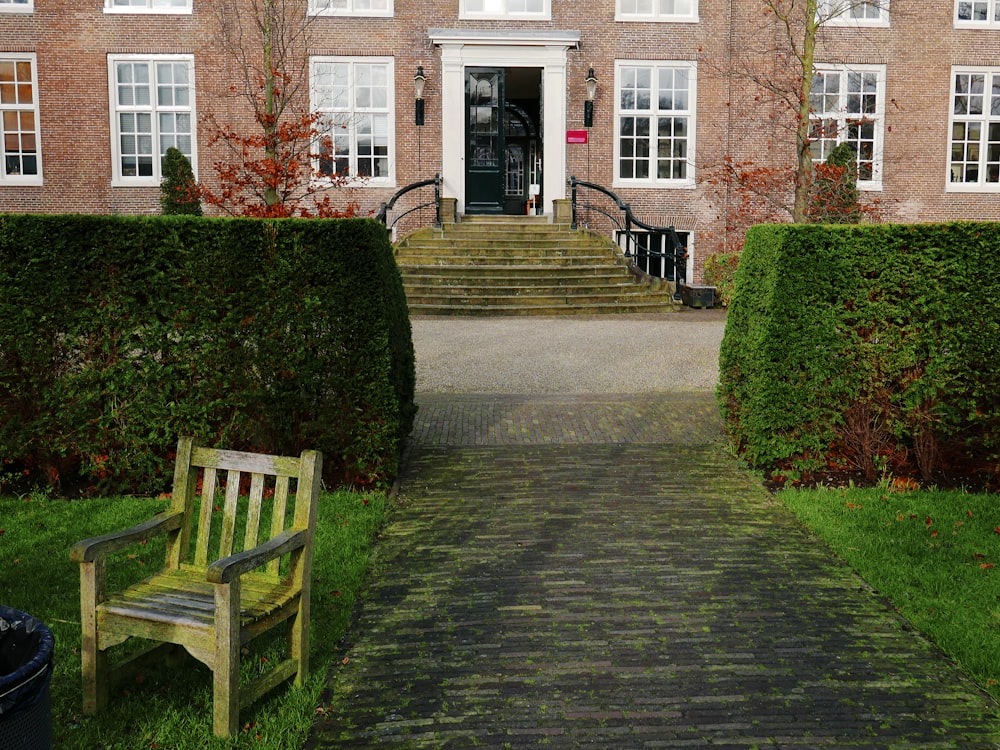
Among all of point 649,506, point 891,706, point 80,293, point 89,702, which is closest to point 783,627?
point 891,706

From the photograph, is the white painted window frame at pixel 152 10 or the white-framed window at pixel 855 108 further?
the white-framed window at pixel 855 108

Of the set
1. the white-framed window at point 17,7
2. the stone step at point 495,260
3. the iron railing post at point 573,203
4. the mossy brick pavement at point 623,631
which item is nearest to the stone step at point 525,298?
the stone step at point 495,260

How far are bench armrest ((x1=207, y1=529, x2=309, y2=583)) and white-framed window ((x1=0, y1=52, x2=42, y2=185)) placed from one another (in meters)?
20.0

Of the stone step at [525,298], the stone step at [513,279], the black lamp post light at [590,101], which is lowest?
the stone step at [525,298]

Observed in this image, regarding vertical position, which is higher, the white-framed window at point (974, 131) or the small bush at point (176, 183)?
the white-framed window at point (974, 131)

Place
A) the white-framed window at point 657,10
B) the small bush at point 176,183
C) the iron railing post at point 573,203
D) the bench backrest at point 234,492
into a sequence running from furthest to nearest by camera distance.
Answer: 1. the white-framed window at point 657,10
2. the iron railing post at point 573,203
3. the small bush at point 176,183
4. the bench backrest at point 234,492

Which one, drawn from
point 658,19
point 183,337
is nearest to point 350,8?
point 658,19

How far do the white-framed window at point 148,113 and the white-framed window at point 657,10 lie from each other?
30.8 feet

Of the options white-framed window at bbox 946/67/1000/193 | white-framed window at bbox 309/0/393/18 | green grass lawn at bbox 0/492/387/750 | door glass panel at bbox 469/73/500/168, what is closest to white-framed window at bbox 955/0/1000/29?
white-framed window at bbox 946/67/1000/193

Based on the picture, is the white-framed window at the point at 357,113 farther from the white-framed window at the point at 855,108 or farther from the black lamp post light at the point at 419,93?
the white-framed window at the point at 855,108

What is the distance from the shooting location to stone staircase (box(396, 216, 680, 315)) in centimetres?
1656

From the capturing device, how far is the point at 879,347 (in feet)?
21.5

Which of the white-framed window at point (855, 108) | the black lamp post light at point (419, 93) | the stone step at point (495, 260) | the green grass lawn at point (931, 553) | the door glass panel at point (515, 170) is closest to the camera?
the green grass lawn at point (931, 553)

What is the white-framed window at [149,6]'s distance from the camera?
20.8 m
